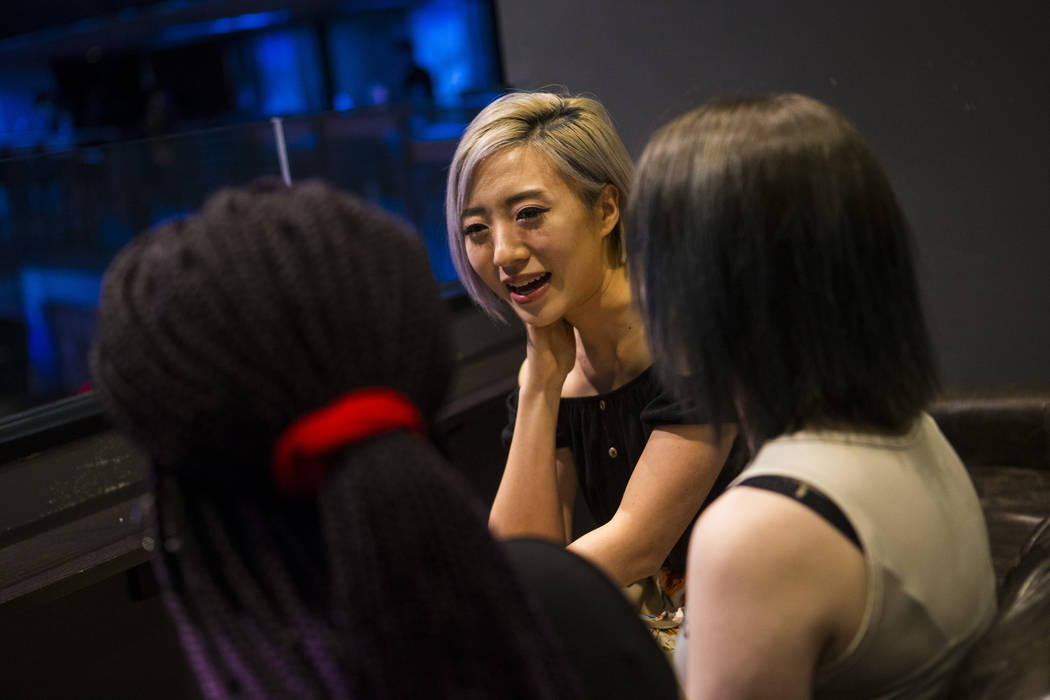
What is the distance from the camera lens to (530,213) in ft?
5.60

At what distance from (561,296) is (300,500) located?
1.11 metres

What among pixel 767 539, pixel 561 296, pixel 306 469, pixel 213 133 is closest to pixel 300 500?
pixel 306 469

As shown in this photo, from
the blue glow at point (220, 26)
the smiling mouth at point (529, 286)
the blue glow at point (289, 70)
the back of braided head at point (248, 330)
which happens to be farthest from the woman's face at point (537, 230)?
the blue glow at point (220, 26)

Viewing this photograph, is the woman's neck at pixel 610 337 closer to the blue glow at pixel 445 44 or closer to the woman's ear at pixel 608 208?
the woman's ear at pixel 608 208

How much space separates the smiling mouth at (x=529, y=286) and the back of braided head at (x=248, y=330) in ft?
3.52

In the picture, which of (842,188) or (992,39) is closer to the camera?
(842,188)

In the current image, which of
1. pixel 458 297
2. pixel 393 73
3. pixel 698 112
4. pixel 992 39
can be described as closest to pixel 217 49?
pixel 393 73

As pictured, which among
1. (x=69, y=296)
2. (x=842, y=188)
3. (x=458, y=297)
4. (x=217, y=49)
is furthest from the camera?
(x=217, y=49)

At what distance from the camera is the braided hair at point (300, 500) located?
23.7 inches

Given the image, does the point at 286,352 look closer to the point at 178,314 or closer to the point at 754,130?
the point at 178,314

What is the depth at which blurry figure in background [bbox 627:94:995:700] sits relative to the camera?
2.67ft

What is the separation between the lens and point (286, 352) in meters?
0.61

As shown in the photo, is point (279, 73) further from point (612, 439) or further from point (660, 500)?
point (660, 500)

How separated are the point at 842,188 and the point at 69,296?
2.25 meters
